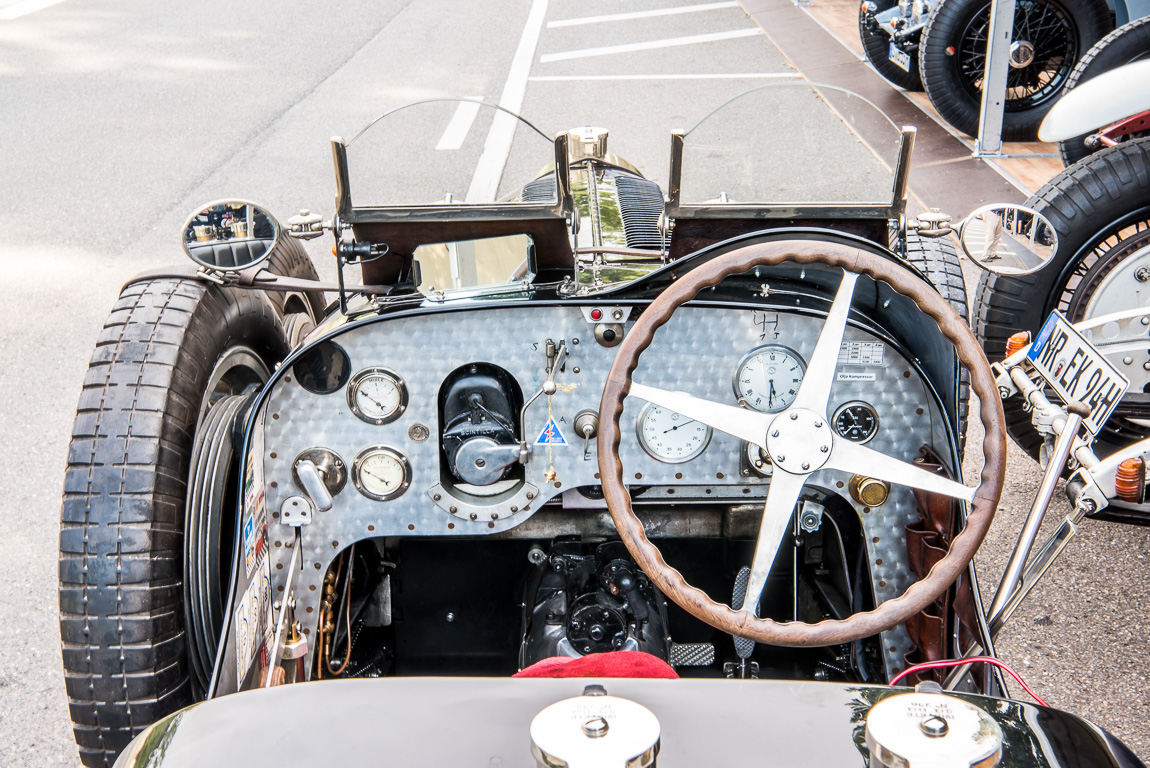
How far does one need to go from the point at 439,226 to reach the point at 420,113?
15.3 inches

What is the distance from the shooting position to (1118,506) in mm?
3359

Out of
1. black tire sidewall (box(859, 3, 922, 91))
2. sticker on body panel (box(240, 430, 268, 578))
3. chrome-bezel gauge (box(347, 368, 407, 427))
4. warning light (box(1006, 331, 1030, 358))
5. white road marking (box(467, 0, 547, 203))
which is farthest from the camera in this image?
black tire sidewall (box(859, 3, 922, 91))

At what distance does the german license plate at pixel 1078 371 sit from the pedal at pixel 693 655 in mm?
1170

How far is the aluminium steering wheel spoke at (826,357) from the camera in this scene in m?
1.91

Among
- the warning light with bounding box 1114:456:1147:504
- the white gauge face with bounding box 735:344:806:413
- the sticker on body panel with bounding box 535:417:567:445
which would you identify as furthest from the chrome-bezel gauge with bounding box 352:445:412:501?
the warning light with bounding box 1114:456:1147:504

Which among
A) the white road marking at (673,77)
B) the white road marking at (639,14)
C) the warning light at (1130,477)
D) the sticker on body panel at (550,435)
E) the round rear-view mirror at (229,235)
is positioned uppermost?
the white road marking at (639,14)

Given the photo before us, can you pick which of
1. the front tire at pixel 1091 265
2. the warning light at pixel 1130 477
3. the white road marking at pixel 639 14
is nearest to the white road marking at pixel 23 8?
the white road marking at pixel 639 14

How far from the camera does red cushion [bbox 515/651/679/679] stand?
1844 millimetres

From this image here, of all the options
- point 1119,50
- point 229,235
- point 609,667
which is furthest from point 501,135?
point 609,667

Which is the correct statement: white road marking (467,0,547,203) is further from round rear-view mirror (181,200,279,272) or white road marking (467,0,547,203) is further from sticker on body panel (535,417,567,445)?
sticker on body panel (535,417,567,445)

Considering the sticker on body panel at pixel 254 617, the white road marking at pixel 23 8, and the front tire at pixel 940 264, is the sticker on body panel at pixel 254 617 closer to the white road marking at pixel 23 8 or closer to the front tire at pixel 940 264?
the front tire at pixel 940 264

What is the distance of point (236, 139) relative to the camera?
25.0 ft

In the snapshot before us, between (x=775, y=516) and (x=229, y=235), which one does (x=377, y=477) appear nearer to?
(x=229, y=235)

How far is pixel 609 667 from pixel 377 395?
0.89 metres
